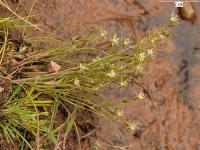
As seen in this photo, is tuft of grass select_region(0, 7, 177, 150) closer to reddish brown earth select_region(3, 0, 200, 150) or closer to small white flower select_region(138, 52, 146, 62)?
small white flower select_region(138, 52, 146, 62)

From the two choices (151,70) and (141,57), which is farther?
(151,70)

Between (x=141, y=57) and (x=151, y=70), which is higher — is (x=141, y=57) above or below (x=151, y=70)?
above

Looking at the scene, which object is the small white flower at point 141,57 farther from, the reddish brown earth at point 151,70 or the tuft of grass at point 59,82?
the reddish brown earth at point 151,70

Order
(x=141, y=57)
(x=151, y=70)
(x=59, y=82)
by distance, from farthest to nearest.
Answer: (x=151, y=70) < (x=59, y=82) < (x=141, y=57)

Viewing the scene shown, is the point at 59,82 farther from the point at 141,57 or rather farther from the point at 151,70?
the point at 151,70

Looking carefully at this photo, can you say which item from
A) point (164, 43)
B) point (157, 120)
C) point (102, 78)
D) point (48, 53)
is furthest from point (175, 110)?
point (48, 53)

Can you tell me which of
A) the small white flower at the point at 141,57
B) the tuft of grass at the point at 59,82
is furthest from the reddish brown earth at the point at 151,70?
the small white flower at the point at 141,57

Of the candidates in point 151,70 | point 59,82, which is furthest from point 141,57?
point 151,70

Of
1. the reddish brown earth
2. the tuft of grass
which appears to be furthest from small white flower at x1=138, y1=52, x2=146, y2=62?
the reddish brown earth
